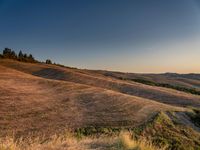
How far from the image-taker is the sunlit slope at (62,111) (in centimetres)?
1745

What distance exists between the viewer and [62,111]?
2180 centimetres

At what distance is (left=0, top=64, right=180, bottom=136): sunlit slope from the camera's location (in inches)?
687

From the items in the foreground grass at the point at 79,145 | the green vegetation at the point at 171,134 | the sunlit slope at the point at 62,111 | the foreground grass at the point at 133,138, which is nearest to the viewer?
the foreground grass at the point at 79,145

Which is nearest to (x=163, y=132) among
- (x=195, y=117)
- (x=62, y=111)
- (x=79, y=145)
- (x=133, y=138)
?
(x=62, y=111)

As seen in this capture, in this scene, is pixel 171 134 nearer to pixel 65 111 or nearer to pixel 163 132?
pixel 163 132

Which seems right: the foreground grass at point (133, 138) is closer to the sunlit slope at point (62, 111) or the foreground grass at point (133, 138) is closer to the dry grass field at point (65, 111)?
Answer: the dry grass field at point (65, 111)

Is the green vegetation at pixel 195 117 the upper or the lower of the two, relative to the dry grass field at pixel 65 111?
lower

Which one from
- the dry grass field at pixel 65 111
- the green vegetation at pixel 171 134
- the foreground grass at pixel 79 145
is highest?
the foreground grass at pixel 79 145

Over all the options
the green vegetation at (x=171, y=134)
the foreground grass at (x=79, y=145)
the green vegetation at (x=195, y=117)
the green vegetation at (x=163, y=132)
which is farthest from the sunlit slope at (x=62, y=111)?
the foreground grass at (x=79, y=145)

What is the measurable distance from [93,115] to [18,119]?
5.43 meters

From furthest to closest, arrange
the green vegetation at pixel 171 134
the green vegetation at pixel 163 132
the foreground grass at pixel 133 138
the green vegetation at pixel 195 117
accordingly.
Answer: the green vegetation at pixel 195 117
the green vegetation at pixel 171 134
the green vegetation at pixel 163 132
the foreground grass at pixel 133 138

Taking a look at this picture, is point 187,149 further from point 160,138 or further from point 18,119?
point 18,119

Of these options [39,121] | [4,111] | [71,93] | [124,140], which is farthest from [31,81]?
[124,140]

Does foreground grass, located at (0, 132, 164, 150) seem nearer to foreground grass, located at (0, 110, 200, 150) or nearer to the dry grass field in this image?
foreground grass, located at (0, 110, 200, 150)
